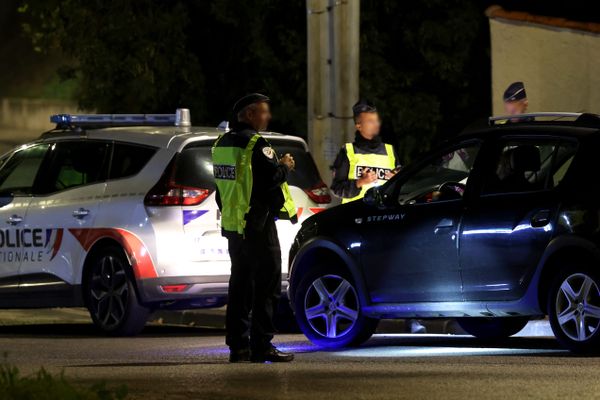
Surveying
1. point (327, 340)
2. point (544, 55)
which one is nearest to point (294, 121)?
point (544, 55)

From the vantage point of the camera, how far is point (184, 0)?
81.3 feet

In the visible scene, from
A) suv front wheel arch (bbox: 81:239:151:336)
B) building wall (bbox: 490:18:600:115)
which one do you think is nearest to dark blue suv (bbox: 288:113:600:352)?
suv front wheel arch (bbox: 81:239:151:336)

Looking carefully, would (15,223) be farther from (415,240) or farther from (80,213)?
(415,240)

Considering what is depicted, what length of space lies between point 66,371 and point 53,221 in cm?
407

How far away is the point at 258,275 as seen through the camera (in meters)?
12.3

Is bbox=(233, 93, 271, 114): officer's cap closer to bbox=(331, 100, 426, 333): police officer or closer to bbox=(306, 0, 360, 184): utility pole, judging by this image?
bbox=(331, 100, 426, 333): police officer

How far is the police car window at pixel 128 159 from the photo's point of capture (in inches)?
601

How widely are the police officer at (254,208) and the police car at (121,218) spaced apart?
7.86 feet

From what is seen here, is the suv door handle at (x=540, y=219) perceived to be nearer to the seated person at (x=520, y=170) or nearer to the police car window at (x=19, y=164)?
the seated person at (x=520, y=170)

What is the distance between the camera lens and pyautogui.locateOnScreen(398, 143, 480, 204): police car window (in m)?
13.1

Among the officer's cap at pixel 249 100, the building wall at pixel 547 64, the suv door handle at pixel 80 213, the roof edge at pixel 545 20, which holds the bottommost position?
the suv door handle at pixel 80 213

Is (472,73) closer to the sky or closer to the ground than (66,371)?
closer to the sky

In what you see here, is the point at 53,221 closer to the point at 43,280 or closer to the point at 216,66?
the point at 43,280

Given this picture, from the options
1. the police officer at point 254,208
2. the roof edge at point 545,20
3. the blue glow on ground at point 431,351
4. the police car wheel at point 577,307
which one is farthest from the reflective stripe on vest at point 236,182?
the roof edge at point 545,20
